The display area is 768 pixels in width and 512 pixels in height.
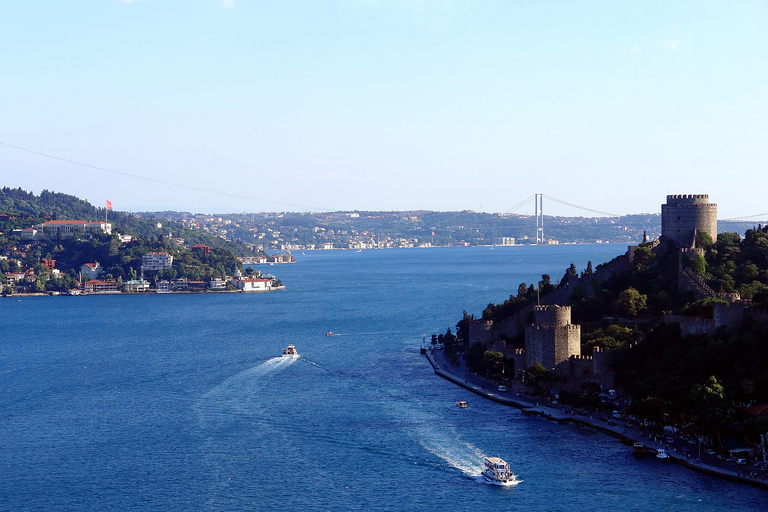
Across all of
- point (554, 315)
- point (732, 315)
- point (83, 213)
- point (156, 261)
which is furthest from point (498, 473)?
point (83, 213)

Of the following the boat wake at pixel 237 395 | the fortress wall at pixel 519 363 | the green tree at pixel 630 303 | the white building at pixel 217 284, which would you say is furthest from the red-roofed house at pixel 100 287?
the green tree at pixel 630 303

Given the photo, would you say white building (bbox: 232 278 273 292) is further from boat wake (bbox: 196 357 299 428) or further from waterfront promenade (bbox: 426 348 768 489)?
waterfront promenade (bbox: 426 348 768 489)

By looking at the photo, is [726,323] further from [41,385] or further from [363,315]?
[363,315]

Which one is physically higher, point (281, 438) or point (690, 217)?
point (690, 217)

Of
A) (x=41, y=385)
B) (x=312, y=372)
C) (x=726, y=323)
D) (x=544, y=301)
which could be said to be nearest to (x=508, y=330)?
(x=544, y=301)

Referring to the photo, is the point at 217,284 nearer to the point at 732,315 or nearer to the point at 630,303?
the point at 630,303

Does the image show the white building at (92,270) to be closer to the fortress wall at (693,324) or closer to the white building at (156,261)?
the white building at (156,261)
